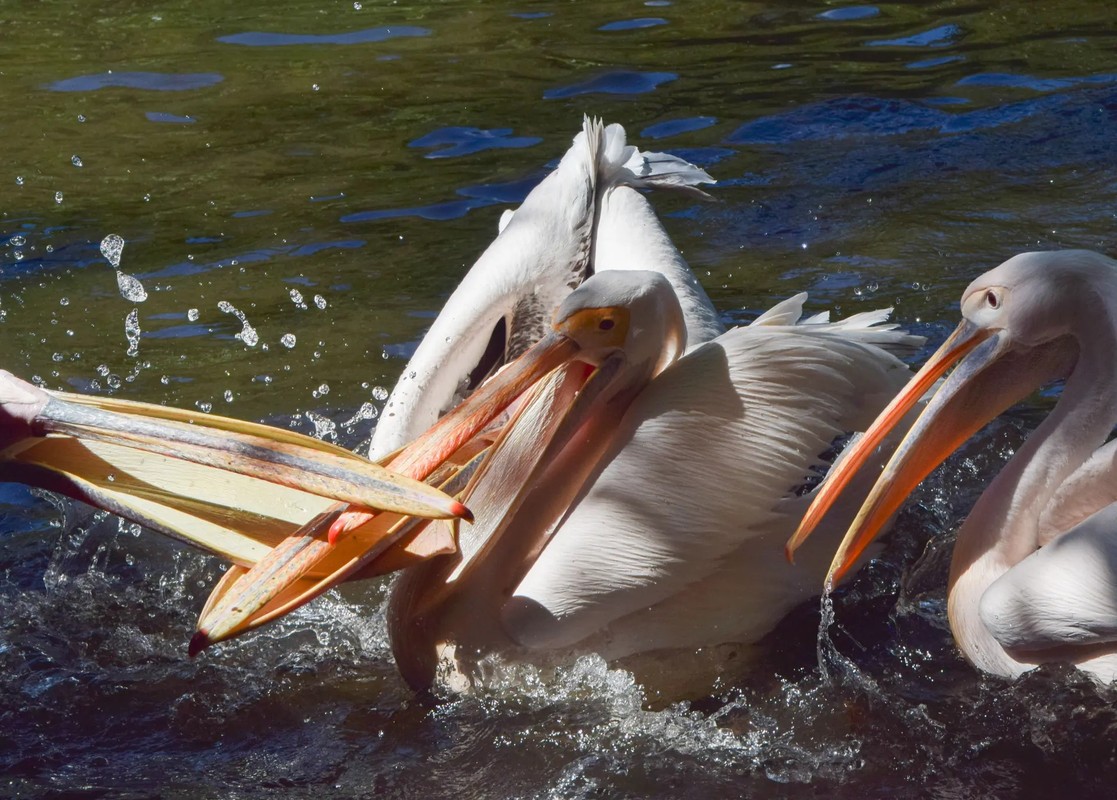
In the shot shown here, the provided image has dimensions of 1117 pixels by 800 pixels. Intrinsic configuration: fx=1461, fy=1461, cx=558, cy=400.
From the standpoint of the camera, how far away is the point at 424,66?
7.57m

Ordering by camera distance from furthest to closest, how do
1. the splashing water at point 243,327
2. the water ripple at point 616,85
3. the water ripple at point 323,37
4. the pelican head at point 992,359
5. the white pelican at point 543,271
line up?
the water ripple at point 323,37 → the water ripple at point 616,85 → the splashing water at point 243,327 → the white pelican at point 543,271 → the pelican head at point 992,359

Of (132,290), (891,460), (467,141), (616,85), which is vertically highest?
Answer: (616,85)

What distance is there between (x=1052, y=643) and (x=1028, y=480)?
373mm

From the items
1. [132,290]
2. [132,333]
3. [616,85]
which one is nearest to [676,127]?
[616,85]

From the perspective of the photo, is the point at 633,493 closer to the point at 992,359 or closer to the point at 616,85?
the point at 992,359

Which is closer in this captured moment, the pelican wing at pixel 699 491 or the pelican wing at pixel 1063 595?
the pelican wing at pixel 1063 595

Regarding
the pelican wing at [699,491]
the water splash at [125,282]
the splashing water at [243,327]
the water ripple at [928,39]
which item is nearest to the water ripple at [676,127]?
the water ripple at [928,39]

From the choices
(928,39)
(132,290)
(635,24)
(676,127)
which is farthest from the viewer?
(635,24)

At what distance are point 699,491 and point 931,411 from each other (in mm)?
491

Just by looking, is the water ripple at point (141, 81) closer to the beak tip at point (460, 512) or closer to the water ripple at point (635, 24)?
the water ripple at point (635, 24)

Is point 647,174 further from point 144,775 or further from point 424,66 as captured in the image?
point 424,66

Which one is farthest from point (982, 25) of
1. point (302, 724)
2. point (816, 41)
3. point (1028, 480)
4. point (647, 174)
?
point (302, 724)

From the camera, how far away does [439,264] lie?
5367mm

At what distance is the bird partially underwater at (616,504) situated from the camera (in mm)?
2949
